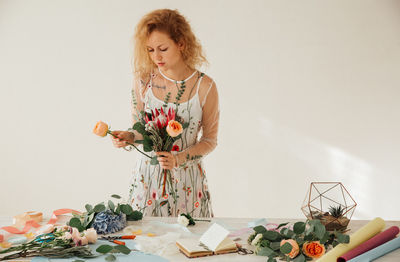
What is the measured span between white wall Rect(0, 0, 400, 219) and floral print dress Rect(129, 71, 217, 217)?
167 cm

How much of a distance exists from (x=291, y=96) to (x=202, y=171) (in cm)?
188

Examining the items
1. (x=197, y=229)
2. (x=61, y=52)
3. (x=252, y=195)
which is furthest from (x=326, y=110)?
(x=61, y=52)

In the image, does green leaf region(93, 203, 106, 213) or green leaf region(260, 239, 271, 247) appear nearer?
green leaf region(260, 239, 271, 247)

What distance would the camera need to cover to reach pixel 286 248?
1.30 meters

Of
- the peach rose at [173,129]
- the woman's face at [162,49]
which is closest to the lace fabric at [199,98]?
the woman's face at [162,49]

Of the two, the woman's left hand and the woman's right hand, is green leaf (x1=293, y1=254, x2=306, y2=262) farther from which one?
the woman's right hand

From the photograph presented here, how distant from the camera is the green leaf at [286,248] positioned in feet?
4.25

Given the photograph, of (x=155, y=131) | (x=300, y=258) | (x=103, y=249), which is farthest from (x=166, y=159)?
(x=300, y=258)

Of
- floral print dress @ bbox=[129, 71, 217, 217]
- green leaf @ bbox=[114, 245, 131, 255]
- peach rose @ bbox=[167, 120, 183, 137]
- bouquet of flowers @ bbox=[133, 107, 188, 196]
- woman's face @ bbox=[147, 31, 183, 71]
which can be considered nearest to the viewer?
→ green leaf @ bbox=[114, 245, 131, 255]

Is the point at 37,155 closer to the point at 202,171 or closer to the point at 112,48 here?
the point at 112,48

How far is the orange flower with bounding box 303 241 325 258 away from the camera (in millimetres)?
1304

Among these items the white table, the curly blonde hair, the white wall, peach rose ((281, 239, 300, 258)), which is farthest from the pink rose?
the white wall

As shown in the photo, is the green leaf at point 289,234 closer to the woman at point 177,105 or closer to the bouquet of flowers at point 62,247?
the bouquet of flowers at point 62,247

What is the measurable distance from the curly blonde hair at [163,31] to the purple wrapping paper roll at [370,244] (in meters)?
1.40
